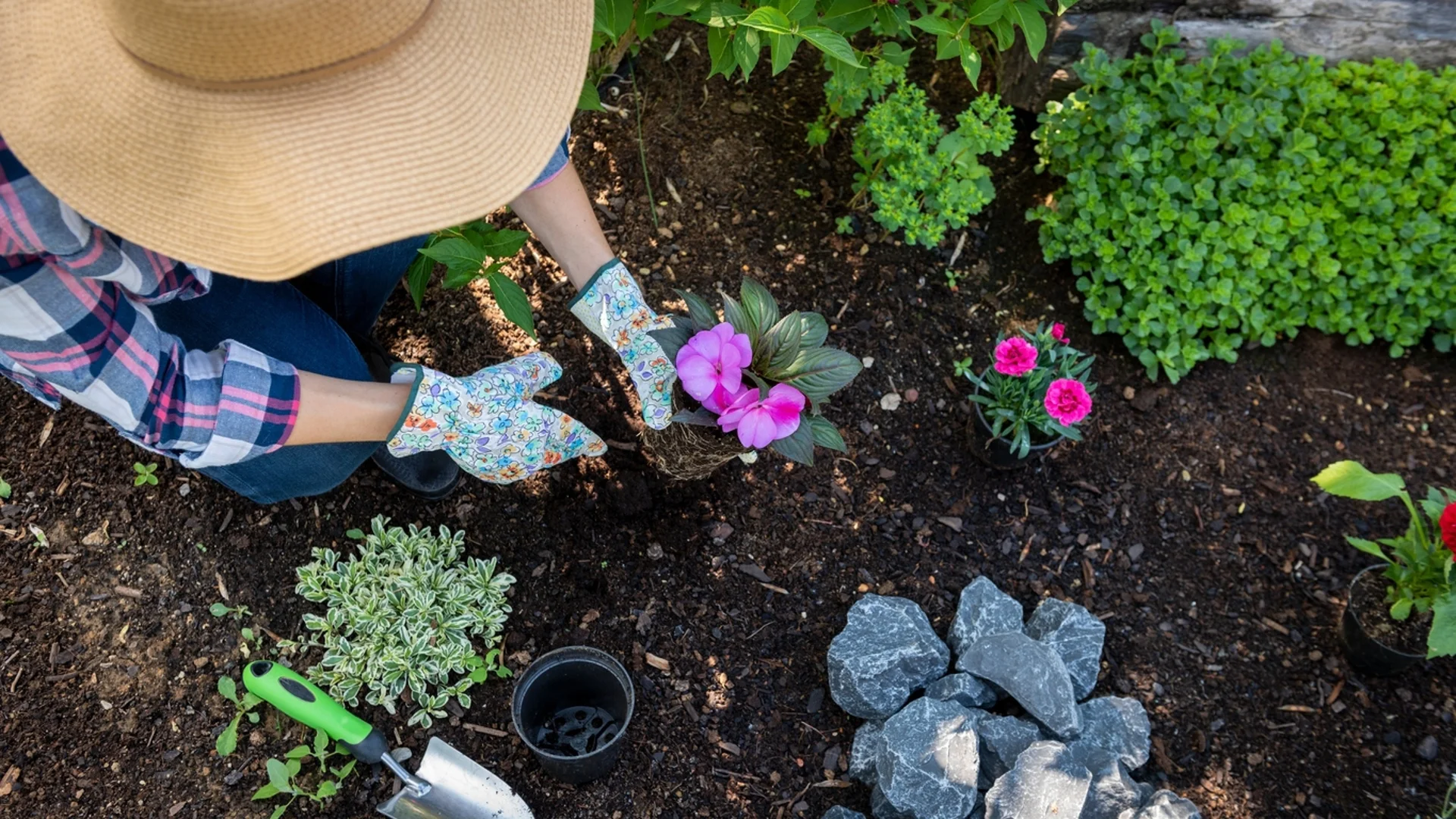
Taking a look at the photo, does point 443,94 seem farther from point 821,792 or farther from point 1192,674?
point 1192,674

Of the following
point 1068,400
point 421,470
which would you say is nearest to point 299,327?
point 421,470

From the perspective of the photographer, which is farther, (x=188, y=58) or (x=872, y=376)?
(x=872, y=376)

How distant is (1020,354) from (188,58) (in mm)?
1532

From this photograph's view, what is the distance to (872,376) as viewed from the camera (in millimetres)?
2322

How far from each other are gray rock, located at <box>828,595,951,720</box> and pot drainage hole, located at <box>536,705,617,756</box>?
1.59ft

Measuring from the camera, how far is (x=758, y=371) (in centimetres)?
165

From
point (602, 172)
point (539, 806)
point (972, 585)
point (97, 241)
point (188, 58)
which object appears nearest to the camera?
point (188, 58)

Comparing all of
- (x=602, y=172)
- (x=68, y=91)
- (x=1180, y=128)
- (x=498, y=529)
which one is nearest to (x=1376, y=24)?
(x=1180, y=128)

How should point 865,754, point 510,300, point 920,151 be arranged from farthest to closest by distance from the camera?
point 920,151 → point 865,754 → point 510,300

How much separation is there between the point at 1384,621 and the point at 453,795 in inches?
78.9

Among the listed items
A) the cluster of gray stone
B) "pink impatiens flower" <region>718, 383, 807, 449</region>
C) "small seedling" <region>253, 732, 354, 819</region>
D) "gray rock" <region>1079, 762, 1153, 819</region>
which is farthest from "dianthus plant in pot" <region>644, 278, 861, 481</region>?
"small seedling" <region>253, 732, 354, 819</region>

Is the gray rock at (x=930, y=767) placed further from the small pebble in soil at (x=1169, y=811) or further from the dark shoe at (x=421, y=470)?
the dark shoe at (x=421, y=470)

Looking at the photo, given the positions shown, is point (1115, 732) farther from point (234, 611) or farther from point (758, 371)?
point (234, 611)

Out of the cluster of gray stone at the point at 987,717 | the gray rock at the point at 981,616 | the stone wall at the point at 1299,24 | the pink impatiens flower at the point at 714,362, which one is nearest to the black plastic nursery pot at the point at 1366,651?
the cluster of gray stone at the point at 987,717
